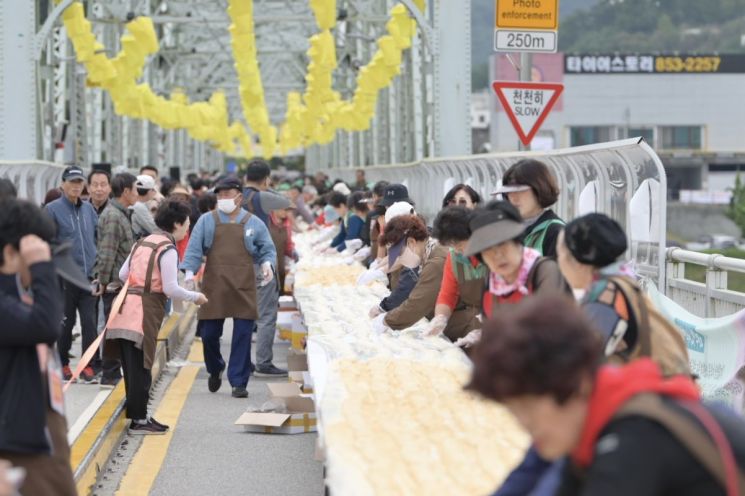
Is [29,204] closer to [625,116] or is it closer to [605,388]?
[605,388]

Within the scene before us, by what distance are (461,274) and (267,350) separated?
5.78 metres

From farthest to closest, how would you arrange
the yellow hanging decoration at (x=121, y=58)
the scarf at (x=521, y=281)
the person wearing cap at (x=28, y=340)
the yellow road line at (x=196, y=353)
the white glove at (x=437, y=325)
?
the yellow hanging decoration at (x=121, y=58), the yellow road line at (x=196, y=353), the white glove at (x=437, y=325), the scarf at (x=521, y=281), the person wearing cap at (x=28, y=340)

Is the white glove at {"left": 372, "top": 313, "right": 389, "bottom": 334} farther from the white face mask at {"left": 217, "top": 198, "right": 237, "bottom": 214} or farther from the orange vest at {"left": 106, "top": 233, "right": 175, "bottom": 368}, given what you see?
the white face mask at {"left": 217, "top": 198, "right": 237, "bottom": 214}

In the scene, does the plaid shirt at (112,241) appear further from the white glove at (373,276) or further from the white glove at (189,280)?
the white glove at (373,276)

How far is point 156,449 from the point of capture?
9547mm

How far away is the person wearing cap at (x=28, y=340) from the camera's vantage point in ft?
15.0

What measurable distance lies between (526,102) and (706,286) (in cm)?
514

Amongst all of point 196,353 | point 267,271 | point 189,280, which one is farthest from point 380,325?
point 196,353

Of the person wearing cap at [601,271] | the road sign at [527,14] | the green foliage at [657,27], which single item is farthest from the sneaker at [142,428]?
the green foliage at [657,27]

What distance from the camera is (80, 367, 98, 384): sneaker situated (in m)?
11.6

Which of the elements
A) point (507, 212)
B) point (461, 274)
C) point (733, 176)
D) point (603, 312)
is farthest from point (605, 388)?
point (733, 176)

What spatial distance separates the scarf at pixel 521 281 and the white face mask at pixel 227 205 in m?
5.86

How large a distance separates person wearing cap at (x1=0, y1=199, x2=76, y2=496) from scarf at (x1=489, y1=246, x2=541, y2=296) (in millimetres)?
1938

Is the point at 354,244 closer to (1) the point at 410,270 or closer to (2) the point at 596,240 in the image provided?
(1) the point at 410,270
